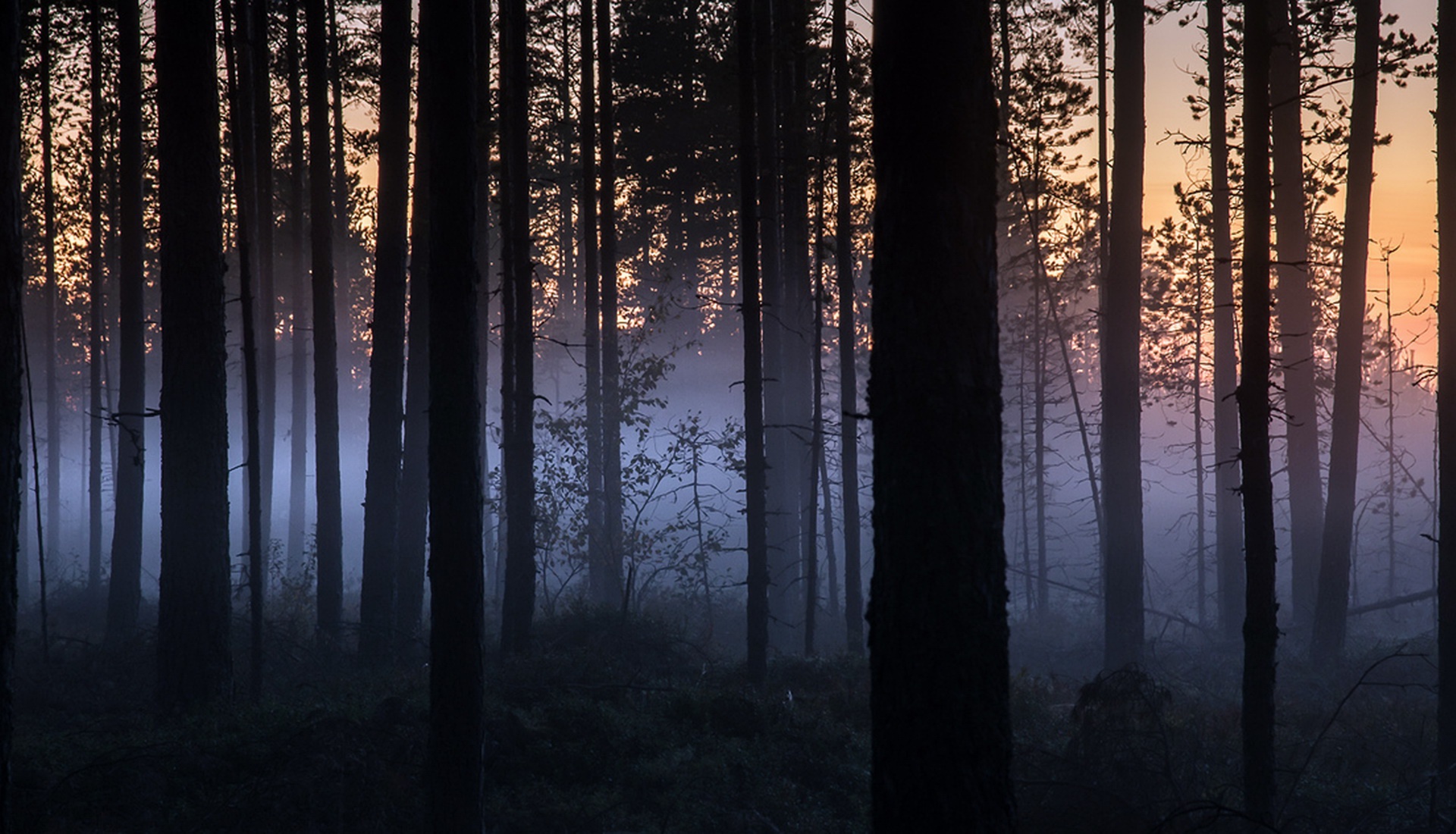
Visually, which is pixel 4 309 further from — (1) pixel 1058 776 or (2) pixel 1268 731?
(2) pixel 1268 731

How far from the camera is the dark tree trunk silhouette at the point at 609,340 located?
18062 millimetres

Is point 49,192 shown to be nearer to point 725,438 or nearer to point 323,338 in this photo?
point 323,338

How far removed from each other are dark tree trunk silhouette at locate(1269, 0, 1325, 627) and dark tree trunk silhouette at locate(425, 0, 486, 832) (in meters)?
16.2

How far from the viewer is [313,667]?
42.9ft

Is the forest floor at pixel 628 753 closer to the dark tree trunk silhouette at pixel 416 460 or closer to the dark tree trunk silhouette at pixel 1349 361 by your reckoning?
the dark tree trunk silhouette at pixel 416 460

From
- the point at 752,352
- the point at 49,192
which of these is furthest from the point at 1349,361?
the point at 49,192

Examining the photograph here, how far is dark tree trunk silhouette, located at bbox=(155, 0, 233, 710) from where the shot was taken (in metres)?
9.46

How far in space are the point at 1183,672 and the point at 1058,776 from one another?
9.07 metres

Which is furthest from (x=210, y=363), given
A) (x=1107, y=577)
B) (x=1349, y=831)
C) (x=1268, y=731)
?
(x=1107, y=577)

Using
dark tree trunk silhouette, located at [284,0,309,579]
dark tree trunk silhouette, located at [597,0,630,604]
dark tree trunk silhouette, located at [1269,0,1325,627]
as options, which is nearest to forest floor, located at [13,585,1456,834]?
dark tree trunk silhouette, located at [1269,0,1325,627]

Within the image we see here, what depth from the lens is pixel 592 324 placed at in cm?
2041

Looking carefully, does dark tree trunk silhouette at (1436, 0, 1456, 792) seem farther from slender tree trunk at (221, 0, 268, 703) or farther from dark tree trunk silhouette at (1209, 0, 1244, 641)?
slender tree trunk at (221, 0, 268, 703)

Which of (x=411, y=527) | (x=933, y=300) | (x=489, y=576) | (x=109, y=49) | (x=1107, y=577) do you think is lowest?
(x=489, y=576)

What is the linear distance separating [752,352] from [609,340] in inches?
301
